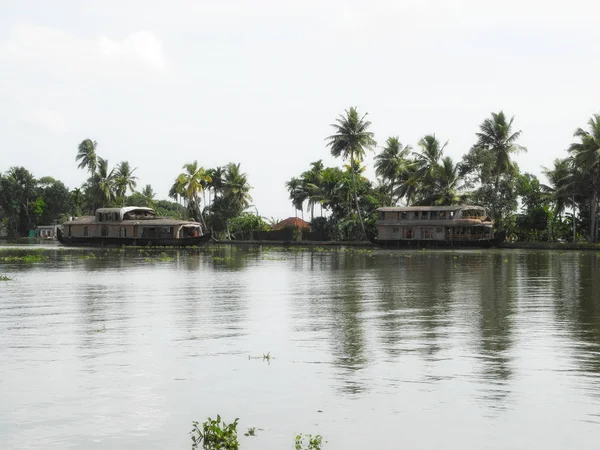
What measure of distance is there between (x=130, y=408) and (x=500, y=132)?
67906 mm

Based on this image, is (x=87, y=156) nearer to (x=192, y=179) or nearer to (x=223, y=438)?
(x=192, y=179)

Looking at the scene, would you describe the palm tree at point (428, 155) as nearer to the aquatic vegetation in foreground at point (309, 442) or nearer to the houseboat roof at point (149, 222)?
the houseboat roof at point (149, 222)

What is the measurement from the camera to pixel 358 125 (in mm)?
77188

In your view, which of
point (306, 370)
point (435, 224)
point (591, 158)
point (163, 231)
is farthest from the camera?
point (163, 231)

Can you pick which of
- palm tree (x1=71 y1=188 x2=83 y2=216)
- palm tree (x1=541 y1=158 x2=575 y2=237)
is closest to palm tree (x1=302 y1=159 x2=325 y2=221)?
palm tree (x1=541 y1=158 x2=575 y2=237)

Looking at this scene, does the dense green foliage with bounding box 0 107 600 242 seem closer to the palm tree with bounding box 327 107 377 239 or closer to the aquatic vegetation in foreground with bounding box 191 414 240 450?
the palm tree with bounding box 327 107 377 239

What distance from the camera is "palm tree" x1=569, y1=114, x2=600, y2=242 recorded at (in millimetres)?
61344

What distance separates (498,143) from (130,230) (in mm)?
35939

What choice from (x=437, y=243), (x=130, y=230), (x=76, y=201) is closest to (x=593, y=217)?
(x=437, y=243)

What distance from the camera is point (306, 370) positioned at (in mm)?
9859

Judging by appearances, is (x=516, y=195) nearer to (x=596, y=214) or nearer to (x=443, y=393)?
(x=596, y=214)

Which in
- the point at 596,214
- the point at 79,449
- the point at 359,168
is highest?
the point at 359,168

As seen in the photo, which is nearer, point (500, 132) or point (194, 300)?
point (194, 300)

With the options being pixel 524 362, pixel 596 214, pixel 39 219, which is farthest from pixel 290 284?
pixel 39 219
